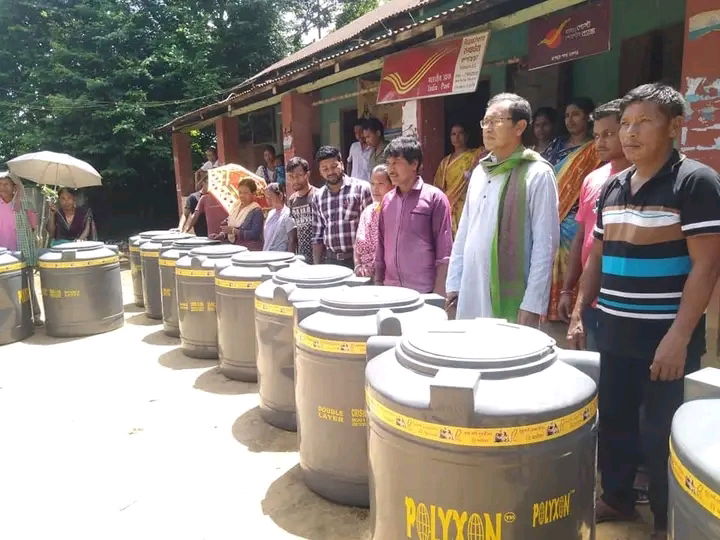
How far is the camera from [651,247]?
209cm

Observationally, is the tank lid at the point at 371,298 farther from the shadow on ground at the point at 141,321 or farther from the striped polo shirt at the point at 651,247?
the shadow on ground at the point at 141,321

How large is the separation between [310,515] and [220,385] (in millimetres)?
1987

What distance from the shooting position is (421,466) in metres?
1.65

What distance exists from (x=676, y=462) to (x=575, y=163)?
2.96m

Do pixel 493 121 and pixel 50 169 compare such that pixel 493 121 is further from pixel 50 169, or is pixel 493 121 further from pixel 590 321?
pixel 50 169

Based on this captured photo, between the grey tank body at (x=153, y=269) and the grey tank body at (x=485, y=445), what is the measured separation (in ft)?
16.0

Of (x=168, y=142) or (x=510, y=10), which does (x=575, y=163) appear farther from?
(x=168, y=142)

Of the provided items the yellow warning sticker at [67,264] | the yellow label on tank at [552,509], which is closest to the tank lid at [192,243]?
the yellow warning sticker at [67,264]

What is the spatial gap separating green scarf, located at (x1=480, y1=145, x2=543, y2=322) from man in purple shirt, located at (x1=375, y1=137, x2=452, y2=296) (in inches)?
22.7

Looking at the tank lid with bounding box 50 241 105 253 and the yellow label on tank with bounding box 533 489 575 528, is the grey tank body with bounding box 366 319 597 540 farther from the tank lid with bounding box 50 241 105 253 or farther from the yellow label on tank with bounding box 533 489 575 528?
the tank lid with bounding box 50 241 105 253

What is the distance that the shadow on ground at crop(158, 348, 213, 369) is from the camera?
16.2 feet

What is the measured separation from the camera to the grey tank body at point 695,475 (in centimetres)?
115

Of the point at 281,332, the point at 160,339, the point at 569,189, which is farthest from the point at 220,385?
the point at 569,189

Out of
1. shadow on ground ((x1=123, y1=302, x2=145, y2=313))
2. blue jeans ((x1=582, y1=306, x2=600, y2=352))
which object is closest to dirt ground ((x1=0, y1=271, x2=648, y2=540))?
blue jeans ((x1=582, y1=306, x2=600, y2=352))
